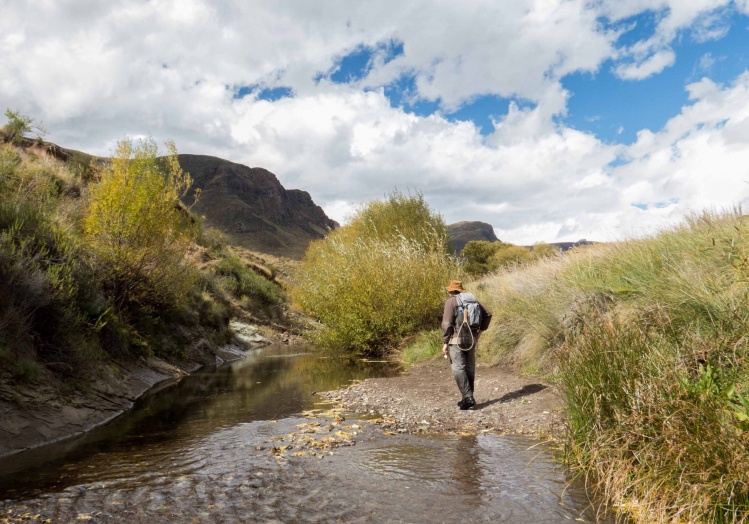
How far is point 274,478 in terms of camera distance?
6055 millimetres

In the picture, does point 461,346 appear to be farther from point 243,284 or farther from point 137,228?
point 243,284

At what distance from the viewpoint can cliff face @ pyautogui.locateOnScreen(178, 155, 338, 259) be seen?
129875 millimetres

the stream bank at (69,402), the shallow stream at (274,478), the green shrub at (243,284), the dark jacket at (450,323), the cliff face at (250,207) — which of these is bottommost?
the shallow stream at (274,478)

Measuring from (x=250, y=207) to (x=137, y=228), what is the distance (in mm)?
135752

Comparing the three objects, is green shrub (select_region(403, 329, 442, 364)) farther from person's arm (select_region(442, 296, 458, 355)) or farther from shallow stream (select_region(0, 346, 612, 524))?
shallow stream (select_region(0, 346, 612, 524))

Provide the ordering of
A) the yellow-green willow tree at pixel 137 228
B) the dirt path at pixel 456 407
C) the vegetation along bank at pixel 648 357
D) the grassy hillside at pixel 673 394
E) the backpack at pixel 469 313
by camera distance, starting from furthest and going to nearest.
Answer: the yellow-green willow tree at pixel 137 228, the backpack at pixel 469 313, the dirt path at pixel 456 407, the vegetation along bank at pixel 648 357, the grassy hillside at pixel 673 394

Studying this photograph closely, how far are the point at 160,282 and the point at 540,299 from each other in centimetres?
1161

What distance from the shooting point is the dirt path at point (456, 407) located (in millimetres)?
8445

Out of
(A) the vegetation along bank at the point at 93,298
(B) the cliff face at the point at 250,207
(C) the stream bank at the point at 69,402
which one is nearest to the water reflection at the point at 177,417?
(C) the stream bank at the point at 69,402

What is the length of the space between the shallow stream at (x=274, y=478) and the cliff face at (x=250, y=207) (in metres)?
109

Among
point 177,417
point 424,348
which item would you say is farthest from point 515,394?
point 424,348

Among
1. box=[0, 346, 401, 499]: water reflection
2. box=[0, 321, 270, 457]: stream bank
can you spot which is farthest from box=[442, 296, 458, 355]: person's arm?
box=[0, 321, 270, 457]: stream bank

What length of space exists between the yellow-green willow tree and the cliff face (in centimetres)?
9869

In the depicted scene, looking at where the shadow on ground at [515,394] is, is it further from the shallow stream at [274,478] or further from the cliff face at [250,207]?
the cliff face at [250,207]
